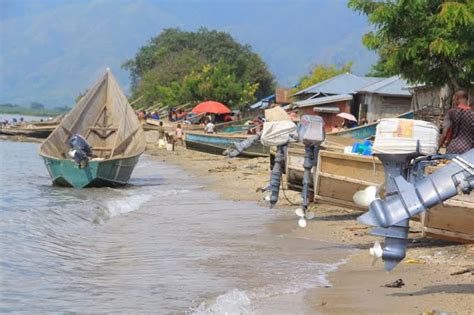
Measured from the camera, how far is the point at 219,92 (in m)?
56.0

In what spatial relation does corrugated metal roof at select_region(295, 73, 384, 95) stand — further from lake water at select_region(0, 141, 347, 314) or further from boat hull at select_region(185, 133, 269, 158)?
lake water at select_region(0, 141, 347, 314)

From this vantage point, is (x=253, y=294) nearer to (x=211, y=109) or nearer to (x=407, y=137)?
(x=407, y=137)

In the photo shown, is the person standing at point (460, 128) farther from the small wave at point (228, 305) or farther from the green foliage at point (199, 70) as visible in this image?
the green foliage at point (199, 70)

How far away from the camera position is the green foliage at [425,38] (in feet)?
49.0

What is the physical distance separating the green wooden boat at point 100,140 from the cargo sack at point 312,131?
35.8ft

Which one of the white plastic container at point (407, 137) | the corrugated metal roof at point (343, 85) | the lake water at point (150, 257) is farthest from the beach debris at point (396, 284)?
the corrugated metal roof at point (343, 85)

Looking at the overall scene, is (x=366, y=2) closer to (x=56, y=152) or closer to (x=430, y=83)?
(x=430, y=83)

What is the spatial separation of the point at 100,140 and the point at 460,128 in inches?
661

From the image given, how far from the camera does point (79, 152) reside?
20.6 m

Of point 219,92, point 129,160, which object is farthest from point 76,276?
point 219,92

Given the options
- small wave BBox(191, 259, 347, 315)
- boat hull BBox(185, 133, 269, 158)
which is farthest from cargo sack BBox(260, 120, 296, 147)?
boat hull BBox(185, 133, 269, 158)

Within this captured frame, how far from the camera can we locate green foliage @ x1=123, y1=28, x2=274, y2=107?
5659 centimetres

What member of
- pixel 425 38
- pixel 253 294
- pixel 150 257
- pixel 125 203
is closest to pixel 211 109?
pixel 125 203

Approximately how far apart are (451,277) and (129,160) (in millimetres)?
14892
